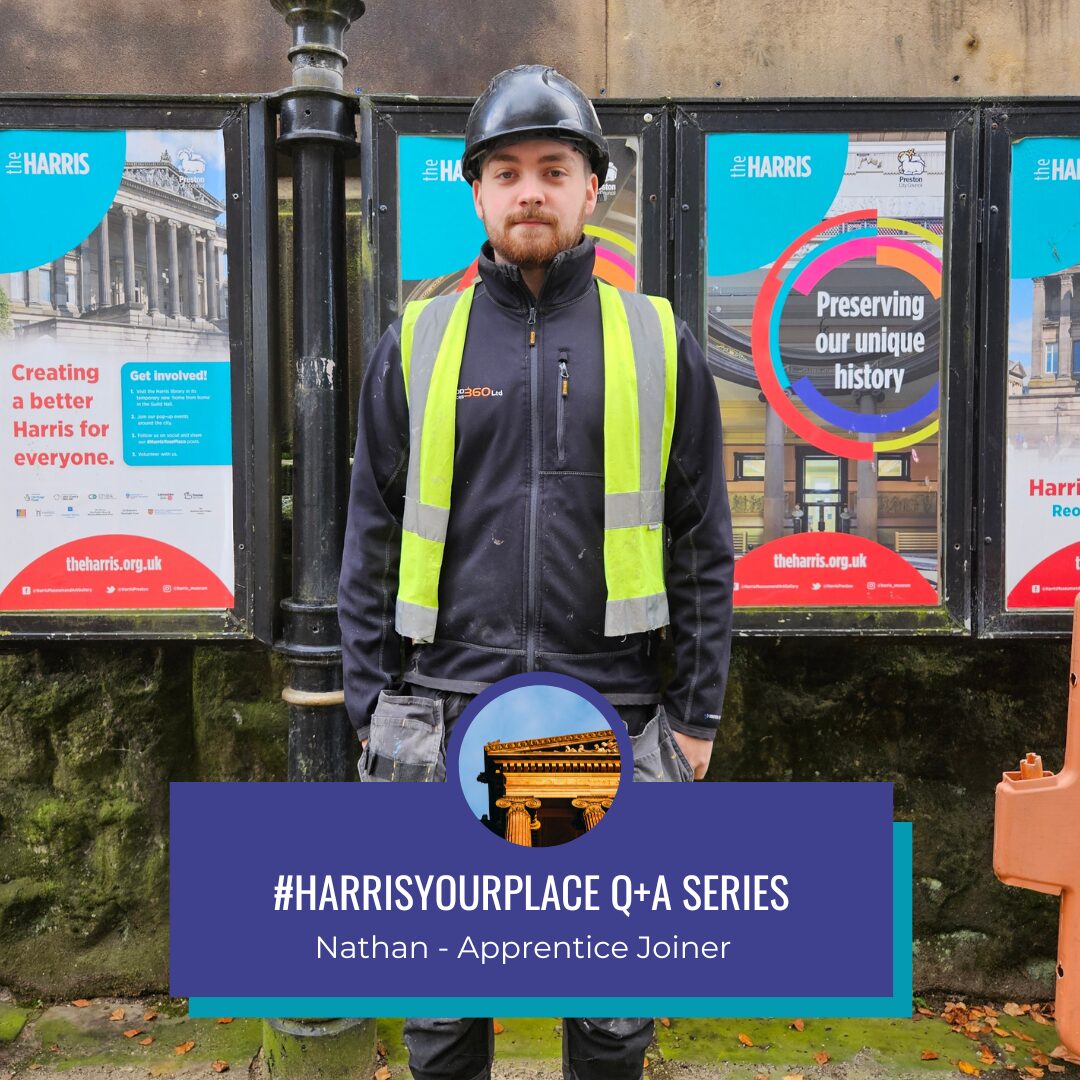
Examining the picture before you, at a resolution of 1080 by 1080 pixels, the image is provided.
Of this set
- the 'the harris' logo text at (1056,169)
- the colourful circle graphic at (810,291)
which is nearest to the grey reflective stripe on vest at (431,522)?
the colourful circle graphic at (810,291)

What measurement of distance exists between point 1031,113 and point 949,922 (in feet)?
8.57

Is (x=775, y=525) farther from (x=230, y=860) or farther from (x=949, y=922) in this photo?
(x=230, y=860)

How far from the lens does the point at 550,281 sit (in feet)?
7.39

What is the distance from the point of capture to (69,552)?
10.5 ft

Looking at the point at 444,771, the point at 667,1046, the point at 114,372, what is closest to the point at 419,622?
the point at 444,771

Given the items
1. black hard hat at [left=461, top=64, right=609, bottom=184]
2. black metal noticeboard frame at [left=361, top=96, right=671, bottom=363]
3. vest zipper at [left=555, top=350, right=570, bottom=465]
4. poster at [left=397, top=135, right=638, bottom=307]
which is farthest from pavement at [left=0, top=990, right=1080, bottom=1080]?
black hard hat at [left=461, top=64, right=609, bottom=184]

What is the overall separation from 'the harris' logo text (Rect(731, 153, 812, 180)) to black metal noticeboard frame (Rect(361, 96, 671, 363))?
0.73 ft

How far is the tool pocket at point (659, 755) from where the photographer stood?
2.23 metres

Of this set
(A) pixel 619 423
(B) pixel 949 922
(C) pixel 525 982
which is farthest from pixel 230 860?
(B) pixel 949 922

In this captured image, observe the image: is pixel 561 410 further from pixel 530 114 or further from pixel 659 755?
pixel 659 755

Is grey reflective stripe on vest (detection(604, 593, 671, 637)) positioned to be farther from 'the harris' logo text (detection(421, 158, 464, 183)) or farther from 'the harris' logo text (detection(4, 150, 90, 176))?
'the harris' logo text (detection(4, 150, 90, 176))

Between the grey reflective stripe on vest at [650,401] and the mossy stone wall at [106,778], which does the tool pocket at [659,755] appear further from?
the mossy stone wall at [106,778]

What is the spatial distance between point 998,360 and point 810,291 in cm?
59

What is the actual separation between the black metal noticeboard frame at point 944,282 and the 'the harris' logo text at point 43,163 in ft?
5.72
